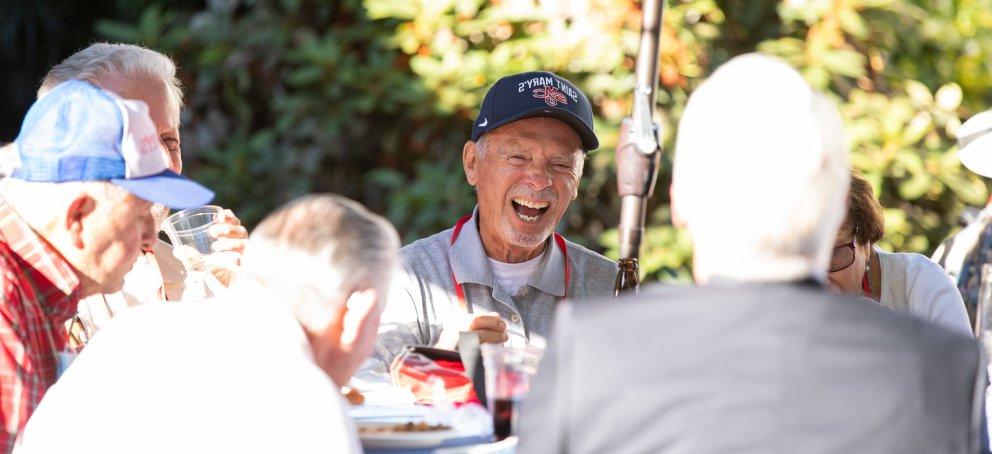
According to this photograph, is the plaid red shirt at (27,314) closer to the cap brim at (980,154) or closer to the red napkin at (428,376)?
the red napkin at (428,376)

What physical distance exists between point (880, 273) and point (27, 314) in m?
2.23

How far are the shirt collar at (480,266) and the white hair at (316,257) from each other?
142cm

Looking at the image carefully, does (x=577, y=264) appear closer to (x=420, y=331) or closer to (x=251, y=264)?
(x=420, y=331)

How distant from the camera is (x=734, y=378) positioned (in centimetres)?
154

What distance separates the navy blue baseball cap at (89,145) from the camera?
1996 millimetres

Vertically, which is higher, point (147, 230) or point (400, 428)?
point (147, 230)

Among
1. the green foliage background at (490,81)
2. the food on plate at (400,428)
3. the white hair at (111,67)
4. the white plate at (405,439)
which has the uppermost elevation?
the white hair at (111,67)

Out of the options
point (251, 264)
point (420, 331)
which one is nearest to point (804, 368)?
point (251, 264)

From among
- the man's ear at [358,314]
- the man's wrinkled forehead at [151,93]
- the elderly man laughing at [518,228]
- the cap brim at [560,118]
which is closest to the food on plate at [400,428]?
the man's ear at [358,314]

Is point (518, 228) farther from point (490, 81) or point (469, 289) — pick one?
point (490, 81)

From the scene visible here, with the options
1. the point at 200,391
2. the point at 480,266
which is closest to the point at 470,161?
the point at 480,266

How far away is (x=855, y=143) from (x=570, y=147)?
2827mm

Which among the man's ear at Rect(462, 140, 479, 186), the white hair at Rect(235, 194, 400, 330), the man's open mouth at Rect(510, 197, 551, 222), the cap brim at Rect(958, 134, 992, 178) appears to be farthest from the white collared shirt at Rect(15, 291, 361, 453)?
the cap brim at Rect(958, 134, 992, 178)

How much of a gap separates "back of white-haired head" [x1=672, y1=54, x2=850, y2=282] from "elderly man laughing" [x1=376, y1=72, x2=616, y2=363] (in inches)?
60.3
